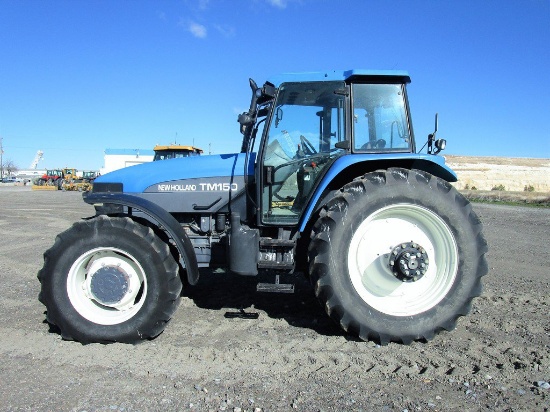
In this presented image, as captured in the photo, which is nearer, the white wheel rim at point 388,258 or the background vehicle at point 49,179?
the white wheel rim at point 388,258

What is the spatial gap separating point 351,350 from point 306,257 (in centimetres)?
95

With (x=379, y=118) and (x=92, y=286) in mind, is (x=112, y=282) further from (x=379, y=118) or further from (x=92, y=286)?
(x=379, y=118)

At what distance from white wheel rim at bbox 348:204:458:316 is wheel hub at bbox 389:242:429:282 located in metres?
0.09

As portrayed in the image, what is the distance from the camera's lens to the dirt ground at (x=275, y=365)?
280cm

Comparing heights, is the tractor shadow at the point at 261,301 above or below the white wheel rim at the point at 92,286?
below

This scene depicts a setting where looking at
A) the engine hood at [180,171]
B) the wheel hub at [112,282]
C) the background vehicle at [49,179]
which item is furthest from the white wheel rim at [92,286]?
the background vehicle at [49,179]

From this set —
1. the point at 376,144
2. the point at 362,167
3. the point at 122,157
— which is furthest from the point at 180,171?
the point at 122,157

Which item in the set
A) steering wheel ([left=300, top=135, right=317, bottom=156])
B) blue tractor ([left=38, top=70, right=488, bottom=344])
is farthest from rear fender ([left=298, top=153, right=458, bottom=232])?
steering wheel ([left=300, top=135, right=317, bottom=156])

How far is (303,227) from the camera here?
3.98 m

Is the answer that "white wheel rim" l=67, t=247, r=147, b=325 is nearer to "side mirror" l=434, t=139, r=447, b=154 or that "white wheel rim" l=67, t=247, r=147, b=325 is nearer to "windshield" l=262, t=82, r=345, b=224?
"windshield" l=262, t=82, r=345, b=224

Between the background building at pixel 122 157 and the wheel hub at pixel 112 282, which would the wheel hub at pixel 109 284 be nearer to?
the wheel hub at pixel 112 282

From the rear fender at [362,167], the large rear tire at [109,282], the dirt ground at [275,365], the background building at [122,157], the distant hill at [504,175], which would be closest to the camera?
the dirt ground at [275,365]

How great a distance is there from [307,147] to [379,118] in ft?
2.48

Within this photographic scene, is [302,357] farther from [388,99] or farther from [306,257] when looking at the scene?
[388,99]
